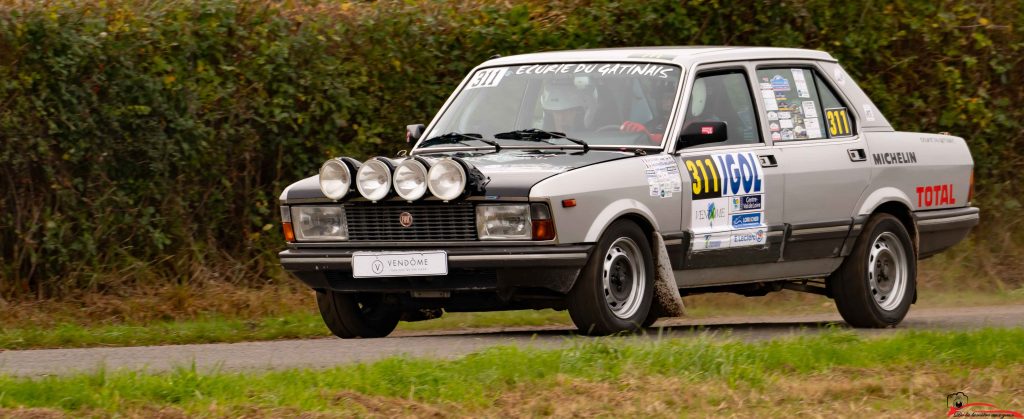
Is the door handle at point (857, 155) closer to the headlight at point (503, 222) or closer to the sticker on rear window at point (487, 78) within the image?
the sticker on rear window at point (487, 78)

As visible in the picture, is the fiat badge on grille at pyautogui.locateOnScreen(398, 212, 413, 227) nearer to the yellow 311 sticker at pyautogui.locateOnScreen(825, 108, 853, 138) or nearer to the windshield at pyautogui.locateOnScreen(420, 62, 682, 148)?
the windshield at pyautogui.locateOnScreen(420, 62, 682, 148)

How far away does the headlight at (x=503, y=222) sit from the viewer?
874 centimetres

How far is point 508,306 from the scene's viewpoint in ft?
30.5

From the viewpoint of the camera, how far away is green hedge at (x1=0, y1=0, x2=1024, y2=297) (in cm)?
1168

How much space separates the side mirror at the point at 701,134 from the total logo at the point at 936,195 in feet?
6.95

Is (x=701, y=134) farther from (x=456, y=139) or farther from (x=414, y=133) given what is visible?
(x=414, y=133)

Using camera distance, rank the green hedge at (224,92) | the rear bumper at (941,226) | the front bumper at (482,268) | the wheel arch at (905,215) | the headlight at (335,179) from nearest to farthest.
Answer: the front bumper at (482,268) < the headlight at (335,179) < the wheel arch at (905,215) < the rear bumper at (941,226) < the green hedge at (224,92)

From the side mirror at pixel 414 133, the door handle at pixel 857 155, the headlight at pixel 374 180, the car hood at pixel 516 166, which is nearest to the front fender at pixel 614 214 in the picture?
the car hood at pixel 516 166

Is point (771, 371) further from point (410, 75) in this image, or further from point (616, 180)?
point (410, 75)

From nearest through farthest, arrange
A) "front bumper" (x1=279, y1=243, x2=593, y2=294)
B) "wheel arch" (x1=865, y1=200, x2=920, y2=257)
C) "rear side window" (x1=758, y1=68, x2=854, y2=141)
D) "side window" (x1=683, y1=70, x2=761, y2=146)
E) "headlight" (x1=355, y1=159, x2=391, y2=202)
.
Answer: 1. "front bumper" (x1=279, y1=243, x2=593, y2=294)
2. "headlight" (x1=355, y1=159, x2=391, y2=202)
3. "side window" (x1=683, y1=70, x2=761, y2=146)
4. "rear side window" (x1=758, y1=68, x2=854, y2=141)
5. "wheel arch" (x1=865, y1=200, x2=920, y2=257)

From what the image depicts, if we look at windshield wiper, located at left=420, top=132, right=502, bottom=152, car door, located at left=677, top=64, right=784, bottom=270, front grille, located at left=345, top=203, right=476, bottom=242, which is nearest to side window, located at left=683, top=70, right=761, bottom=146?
car door, located at left=677, top=64, right=784, bottom=270

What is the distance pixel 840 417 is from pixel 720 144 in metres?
3.59

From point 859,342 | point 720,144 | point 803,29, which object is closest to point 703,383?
point 859,342

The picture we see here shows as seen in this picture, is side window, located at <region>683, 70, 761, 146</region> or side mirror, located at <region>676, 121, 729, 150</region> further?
side window, located at <region>683, 70, 761, 146</region>
